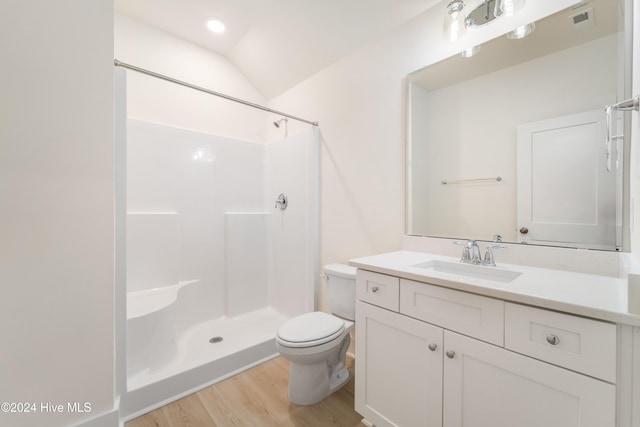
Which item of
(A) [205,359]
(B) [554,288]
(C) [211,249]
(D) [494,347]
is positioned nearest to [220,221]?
(C) [211,249]

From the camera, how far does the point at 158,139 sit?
223 cm

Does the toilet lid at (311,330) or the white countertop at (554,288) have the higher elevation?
the white countertop at (554,288)

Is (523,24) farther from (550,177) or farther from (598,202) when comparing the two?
(598,202)

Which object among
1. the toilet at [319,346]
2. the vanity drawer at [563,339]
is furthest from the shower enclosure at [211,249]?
the vanity drawer at [563,339]

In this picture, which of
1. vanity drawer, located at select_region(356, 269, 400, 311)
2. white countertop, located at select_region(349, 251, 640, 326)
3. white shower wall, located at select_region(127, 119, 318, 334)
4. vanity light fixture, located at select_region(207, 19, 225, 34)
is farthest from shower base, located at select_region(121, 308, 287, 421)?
vanity light fixture, located at select_region(207, 19, 225, 34)

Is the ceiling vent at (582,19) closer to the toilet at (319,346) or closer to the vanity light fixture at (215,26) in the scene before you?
the toilet at (319,346)

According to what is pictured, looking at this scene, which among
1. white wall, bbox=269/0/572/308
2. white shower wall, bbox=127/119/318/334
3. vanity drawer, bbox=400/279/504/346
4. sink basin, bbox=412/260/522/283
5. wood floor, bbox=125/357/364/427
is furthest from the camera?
white shower wall, bbox=127/119/318/334

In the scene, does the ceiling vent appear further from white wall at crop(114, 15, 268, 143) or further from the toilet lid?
white wall at crop(114, 15, 268, 143)

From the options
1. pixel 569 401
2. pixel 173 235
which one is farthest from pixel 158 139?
pixel 569 401

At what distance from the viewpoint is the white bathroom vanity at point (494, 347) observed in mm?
702

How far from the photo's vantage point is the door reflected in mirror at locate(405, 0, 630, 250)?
1092 mm

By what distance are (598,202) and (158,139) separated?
281cm

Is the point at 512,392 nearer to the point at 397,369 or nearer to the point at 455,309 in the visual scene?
the point at 455,309

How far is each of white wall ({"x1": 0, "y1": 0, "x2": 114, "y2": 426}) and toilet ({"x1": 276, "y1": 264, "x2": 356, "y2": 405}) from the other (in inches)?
36.4
